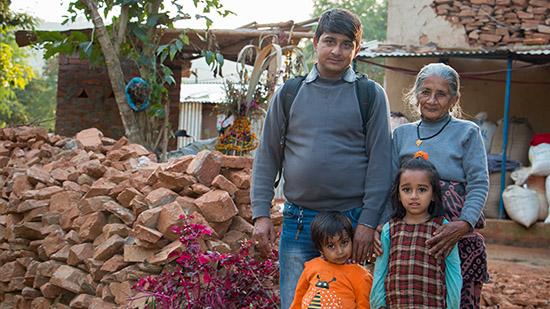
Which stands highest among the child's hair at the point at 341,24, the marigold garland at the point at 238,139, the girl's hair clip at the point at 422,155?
the child's hair at the point at 341,24

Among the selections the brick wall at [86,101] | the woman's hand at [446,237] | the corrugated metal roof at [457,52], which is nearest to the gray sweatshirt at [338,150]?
the woman's hand at [446,237]

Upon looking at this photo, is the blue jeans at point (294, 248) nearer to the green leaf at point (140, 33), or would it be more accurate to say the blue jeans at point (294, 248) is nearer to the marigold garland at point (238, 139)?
the marigold garland at point (238, 139)

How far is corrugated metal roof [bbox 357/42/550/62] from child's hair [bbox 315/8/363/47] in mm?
6078

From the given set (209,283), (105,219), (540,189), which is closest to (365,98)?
(209,283)

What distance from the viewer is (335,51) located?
2.34 m

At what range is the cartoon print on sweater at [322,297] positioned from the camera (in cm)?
225

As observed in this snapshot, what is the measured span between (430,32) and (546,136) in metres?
2.77

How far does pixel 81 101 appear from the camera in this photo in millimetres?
9477

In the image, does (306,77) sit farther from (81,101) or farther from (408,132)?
(81,101)

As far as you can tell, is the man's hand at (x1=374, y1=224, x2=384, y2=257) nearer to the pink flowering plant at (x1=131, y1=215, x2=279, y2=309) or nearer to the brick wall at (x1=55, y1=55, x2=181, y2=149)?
the pink flowering plant at (x1=131, y1=215, x2=279, y2=309)

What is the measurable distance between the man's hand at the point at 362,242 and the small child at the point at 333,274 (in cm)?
3

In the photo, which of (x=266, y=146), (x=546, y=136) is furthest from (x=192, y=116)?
(x=266, y=146)

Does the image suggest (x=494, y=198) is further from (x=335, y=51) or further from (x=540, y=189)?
(x=335, y=51)

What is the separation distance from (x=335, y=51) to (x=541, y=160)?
640 centimetres
